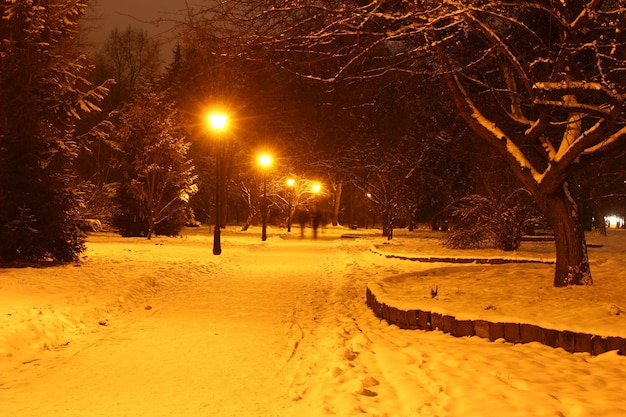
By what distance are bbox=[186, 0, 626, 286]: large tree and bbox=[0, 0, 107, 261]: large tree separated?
28.2 ft

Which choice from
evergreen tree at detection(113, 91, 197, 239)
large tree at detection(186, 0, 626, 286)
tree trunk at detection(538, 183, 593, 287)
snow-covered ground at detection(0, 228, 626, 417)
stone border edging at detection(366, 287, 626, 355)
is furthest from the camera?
evergreen tree at detection(113, 91, 197, 239)

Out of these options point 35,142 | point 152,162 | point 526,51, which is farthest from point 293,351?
point 152,162

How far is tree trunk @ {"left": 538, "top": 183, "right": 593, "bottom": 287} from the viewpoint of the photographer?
366 inches

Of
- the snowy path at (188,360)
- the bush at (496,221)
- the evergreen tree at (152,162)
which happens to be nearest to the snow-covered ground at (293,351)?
the snowy path at (188,360)

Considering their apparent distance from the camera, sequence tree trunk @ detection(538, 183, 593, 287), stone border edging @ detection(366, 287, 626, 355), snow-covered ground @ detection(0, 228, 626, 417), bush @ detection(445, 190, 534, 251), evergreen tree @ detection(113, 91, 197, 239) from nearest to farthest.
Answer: snow-covered ground @ detection(0, 228, 626, 417), stone border edging @ detection(366, 287, 626, 355), tree trunk @ detection(538, 183, 593, 287), bush @ detection(445, 190, 534, 251), evergreen tree @ detection(113, 91, 197, 239)

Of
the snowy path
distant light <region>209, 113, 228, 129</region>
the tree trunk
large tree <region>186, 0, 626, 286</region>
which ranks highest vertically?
distant light <region>209, 113, 228, 129</region>

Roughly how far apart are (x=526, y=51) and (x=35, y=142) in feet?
41.7

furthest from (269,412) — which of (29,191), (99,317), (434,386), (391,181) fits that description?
(391,181)

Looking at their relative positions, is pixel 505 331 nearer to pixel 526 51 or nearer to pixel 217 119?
pixel 526 51

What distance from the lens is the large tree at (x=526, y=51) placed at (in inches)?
300

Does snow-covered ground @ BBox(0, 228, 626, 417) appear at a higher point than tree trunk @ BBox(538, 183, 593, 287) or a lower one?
lower

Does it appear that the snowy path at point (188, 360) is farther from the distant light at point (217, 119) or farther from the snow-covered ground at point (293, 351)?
the distant light at point (217, 119)

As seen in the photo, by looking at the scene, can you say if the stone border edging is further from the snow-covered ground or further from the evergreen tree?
the evergreen tree

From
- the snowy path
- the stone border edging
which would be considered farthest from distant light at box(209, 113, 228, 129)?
the stone border edging
